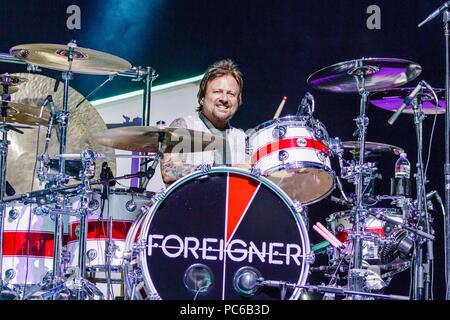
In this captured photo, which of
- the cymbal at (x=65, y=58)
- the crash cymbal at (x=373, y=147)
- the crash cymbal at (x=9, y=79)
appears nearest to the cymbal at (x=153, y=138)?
the cymbal at (x=65, y=58)

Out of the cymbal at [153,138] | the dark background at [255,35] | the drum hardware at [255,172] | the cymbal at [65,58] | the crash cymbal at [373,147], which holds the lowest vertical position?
the drum hardware at [255,172]

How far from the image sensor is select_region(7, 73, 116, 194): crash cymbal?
5.66m

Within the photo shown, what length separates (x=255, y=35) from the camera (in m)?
5.85

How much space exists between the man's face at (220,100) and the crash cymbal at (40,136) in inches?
30.5

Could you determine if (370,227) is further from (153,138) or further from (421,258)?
(153,138)

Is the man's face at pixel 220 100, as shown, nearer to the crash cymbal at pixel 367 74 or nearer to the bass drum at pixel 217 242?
the crash cymbal at pixel 367 74

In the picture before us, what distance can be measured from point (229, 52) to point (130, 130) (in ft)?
5.00

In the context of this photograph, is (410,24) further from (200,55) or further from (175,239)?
(175,239)

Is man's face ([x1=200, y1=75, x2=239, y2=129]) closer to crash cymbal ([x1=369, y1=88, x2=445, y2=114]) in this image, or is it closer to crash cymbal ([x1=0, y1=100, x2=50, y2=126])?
crash cymbal ([x1=369, y1=88, x2=445, y2=114])

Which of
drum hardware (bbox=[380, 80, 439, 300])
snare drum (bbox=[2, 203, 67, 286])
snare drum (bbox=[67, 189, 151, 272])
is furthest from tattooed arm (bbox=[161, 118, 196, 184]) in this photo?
drum hardware (bbox=[380, 80, 439, 300])

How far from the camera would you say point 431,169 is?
595 cm

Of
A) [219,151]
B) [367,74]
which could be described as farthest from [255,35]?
[367,74]

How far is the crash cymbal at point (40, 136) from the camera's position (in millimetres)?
5656

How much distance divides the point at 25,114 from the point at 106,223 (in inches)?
34.2
